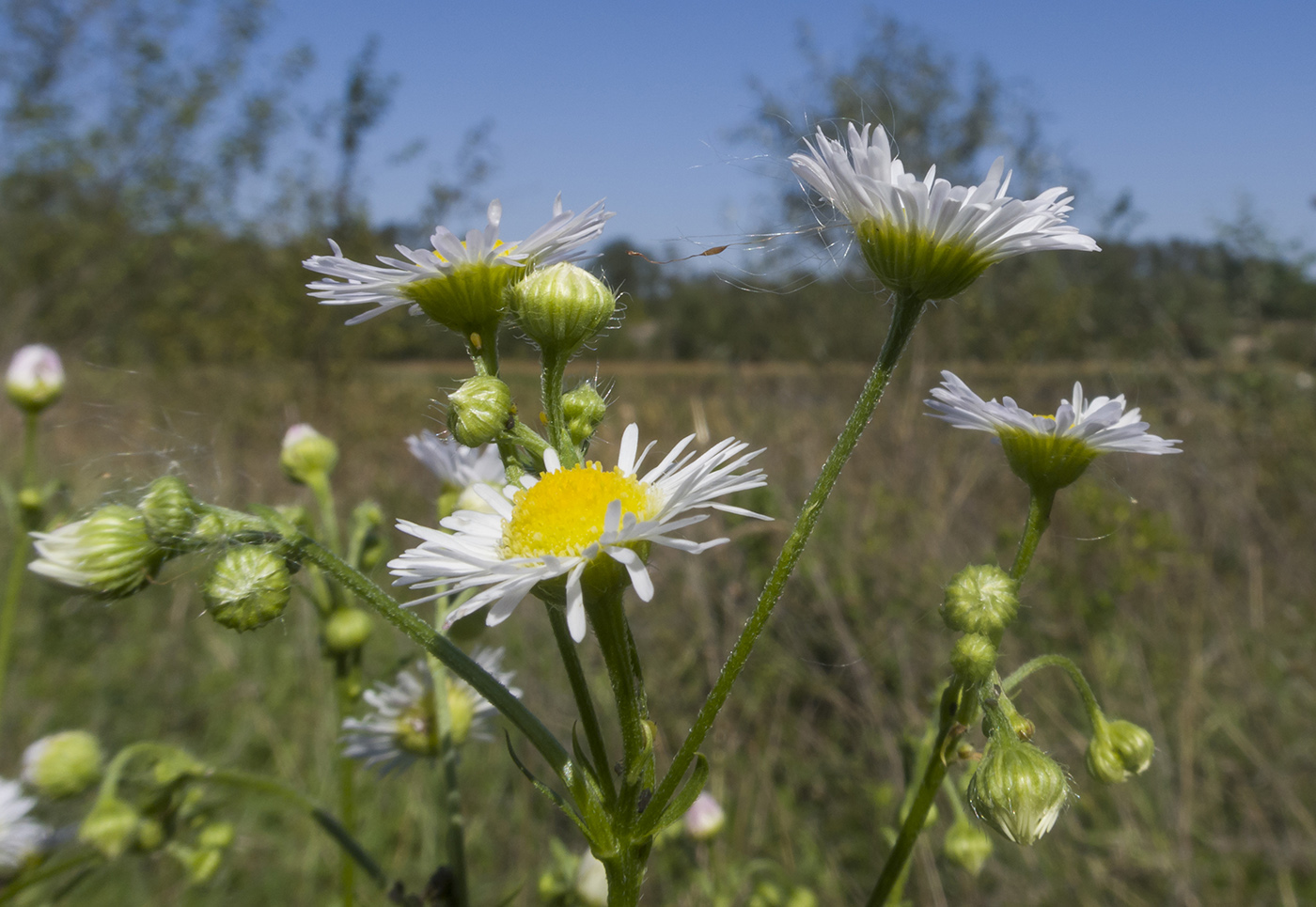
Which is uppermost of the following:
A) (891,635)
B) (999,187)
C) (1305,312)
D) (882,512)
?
(1305,312)

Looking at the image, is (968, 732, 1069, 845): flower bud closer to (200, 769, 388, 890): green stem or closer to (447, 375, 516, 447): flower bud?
(447, 375, 516, 447): flower bud

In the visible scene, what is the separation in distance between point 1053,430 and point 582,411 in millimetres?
559

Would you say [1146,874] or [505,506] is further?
[1146,874]

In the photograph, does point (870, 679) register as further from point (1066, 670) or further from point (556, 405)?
point (556, 405)

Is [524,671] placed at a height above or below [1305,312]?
below

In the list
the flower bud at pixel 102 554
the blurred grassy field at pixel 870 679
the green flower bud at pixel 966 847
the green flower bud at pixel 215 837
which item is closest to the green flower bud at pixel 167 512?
the flower bud at pixel 102 554

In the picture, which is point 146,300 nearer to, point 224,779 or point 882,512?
point 882,512

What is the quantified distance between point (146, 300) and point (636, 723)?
1522cm

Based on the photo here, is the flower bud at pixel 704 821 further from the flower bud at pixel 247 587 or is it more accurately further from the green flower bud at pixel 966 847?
the flower bud at pixel 247 587

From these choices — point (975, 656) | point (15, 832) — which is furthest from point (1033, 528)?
point (15, 832)

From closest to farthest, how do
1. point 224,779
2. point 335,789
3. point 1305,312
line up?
point 224,779 < point 335,789 < point 1305,312

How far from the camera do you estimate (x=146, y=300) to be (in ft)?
43.9

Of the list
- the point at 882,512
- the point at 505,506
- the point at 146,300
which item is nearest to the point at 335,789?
the point at 505,506

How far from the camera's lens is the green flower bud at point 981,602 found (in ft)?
2.88
